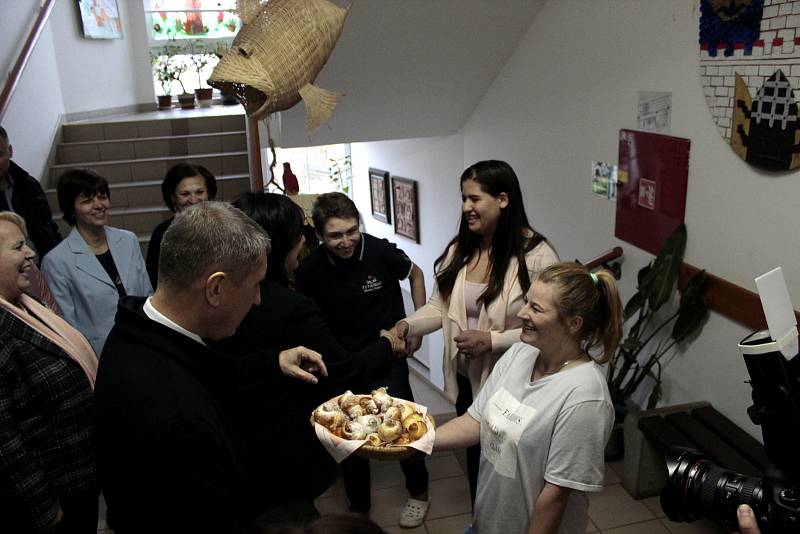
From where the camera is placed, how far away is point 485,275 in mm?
2393

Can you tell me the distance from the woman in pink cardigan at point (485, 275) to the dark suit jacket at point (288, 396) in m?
0.62

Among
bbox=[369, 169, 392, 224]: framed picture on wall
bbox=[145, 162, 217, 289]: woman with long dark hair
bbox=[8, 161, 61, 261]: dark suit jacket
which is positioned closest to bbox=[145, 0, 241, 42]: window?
bbox=[369, 169, 392, 224]: framed picture on wall

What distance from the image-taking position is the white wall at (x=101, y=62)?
6.67 m

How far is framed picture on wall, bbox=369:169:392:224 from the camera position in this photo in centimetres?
745

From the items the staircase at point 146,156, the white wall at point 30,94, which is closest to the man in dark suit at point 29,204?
the staircase at point 146,156

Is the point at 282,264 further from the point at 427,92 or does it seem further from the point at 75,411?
Result: the point at 427,92

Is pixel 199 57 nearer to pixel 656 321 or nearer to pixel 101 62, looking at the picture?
pixel 101 62

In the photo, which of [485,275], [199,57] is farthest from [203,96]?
[485,275]

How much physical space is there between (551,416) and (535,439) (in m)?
0.07

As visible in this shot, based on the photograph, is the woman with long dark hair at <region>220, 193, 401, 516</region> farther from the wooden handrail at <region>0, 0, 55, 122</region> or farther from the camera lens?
the wooden handrail at <region>0, 0, 55, 122</region>

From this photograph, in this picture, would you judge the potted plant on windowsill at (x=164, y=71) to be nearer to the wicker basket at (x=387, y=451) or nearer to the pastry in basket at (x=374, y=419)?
the pastry in basket at (x=374, y=419)

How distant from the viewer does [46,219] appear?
352 cm

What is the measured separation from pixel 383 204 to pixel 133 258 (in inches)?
191

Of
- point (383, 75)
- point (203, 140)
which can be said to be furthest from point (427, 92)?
point (203, 140)
